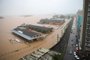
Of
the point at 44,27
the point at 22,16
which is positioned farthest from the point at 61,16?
the point at 22,16

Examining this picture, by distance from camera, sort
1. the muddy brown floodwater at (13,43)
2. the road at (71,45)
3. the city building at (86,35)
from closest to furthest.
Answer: the muddy brown floodwater at (13,43) → the road at (71,45) → the city building at (86,35)

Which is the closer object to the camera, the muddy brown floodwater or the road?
the muddy brown floodwater

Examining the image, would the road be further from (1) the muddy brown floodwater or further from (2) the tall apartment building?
(1) the muddy brown floodwater

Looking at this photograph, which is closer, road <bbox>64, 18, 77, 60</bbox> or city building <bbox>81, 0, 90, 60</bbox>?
road <bbox>64, 18, 77, 60</bbox>

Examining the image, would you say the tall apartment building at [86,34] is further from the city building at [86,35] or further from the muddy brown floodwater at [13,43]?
the muddy brown floodwater at [13,43]

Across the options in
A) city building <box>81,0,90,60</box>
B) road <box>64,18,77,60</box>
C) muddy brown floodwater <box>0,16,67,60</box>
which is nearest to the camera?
muddy brown floodwater <box>0,16,67,60</box>

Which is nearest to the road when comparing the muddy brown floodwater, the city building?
the city building

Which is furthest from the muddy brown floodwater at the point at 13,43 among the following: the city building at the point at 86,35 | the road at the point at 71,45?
the city building at the point at 86,35

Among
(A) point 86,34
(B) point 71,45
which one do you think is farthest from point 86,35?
(B) point 71,45

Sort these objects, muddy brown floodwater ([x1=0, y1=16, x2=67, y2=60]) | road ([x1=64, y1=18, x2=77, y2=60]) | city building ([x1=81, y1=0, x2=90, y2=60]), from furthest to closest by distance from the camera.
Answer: city building ([x1=81, y1=0, x2=90, y2=60]), road ([x1=64, y1=18, x2=77, y2=60]), muddy brown floodwater ([x1=0, y1=16, x2=67, y2=60])

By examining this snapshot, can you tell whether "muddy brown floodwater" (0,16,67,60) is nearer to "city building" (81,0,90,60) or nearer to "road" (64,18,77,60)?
"road" (64,18,77,60)

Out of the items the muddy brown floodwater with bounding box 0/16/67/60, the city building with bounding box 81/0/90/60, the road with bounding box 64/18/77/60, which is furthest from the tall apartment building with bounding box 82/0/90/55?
the muddy brown floodwater with bounding box 0/16/67/60
